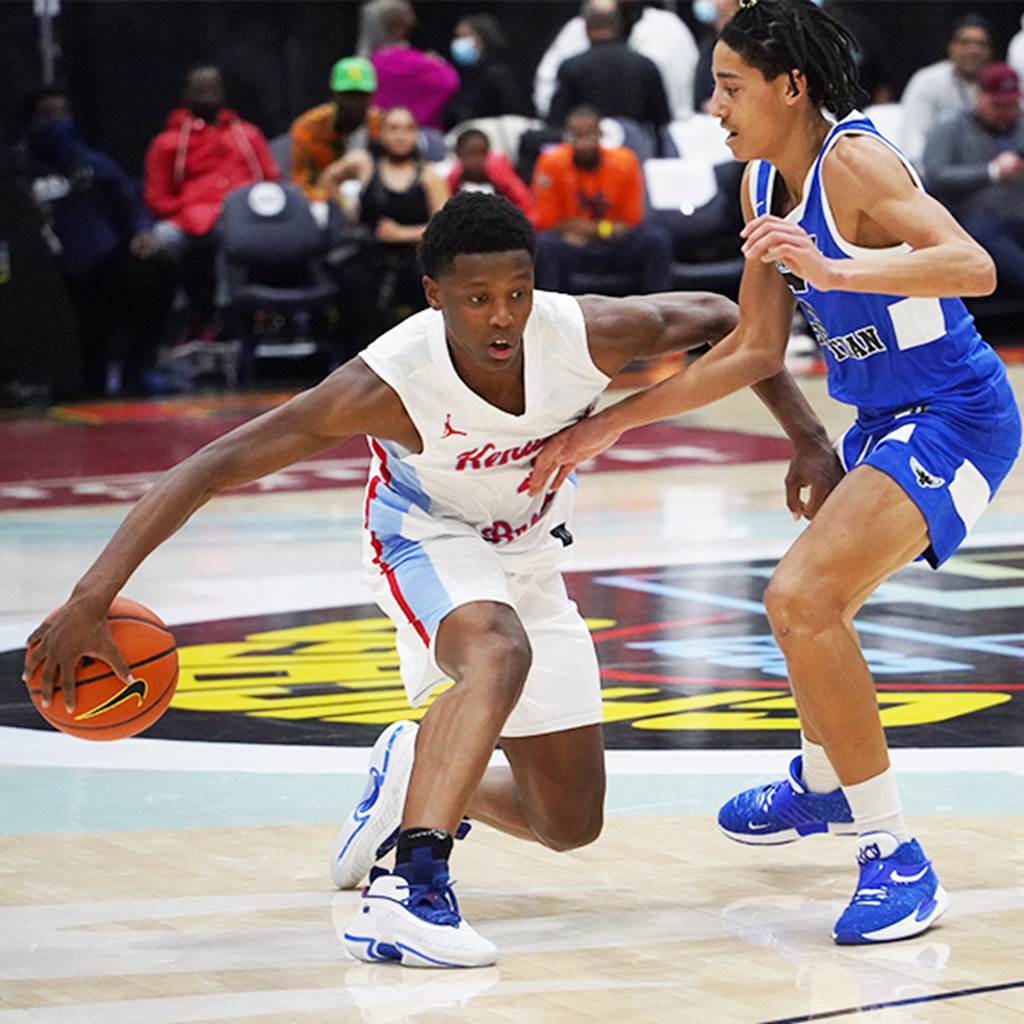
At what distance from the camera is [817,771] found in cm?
517

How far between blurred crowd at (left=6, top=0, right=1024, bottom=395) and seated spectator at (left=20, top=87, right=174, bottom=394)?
14 millimetres

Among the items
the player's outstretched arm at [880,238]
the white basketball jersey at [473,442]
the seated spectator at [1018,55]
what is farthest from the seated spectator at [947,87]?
the player's outstretched arm at [880,238]

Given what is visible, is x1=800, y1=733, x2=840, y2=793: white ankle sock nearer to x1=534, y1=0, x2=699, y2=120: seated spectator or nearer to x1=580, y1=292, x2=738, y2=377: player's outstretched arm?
x1=580, y1=292, x2=738, y2=377: player's outstretched arm

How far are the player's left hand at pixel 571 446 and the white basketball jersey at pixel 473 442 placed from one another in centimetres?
3

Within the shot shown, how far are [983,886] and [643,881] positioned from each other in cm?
71

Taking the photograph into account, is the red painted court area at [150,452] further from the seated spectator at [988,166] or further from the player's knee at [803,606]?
the player's knee at [803,606]

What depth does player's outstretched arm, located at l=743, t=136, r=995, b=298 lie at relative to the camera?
457 cm

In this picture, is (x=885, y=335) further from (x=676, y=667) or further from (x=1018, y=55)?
(x=1018, y=55)

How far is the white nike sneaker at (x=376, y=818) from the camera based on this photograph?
5.05 m

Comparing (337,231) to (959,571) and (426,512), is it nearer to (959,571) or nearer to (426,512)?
(959,571)

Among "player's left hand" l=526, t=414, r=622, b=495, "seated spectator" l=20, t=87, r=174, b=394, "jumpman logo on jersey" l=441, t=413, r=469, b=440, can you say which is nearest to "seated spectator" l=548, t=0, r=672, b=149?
"seated spectator" l=20, t=87, r=174, b=394

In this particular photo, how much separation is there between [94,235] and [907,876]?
35.6 ft

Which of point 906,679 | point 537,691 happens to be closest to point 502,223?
point 537,691

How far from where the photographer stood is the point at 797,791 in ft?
17.0
